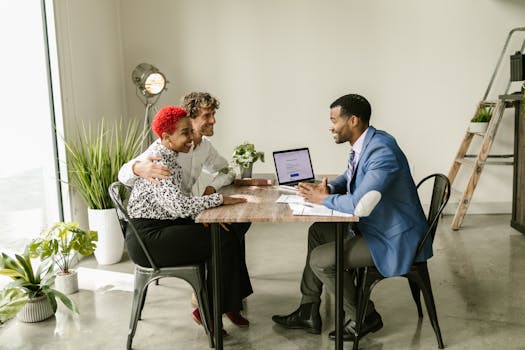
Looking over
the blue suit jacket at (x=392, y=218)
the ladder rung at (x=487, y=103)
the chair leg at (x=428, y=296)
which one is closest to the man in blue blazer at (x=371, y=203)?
A: the blue suit jacket at (x=392, y=218)

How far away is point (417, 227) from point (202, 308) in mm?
1141

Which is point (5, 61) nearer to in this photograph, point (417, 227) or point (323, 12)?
point (417, 227)

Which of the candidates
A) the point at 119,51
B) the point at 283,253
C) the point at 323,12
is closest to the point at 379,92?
the point at 323,12

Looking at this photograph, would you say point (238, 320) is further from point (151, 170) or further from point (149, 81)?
point (149, 81)

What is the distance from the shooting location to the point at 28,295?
3303 mm

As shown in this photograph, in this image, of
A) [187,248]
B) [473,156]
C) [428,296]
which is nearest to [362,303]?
[428,296]

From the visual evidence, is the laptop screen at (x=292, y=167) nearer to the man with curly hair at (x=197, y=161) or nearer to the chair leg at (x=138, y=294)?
the man with curly hair at (x=197, y=161)

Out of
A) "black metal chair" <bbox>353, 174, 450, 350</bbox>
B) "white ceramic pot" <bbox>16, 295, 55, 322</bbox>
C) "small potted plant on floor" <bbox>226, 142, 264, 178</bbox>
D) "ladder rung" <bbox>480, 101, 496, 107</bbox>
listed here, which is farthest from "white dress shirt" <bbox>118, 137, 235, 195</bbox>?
"ladder rung" <bbox>480, 101, 496, 107</bbox>

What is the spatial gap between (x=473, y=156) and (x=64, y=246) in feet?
13.3

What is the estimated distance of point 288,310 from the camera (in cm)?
344

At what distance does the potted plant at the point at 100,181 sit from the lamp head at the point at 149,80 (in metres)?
0.85

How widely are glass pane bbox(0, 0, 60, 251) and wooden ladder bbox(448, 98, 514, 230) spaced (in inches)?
141

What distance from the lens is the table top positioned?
2.51m

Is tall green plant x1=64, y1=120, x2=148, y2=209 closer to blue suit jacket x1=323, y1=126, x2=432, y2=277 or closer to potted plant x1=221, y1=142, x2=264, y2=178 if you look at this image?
potted plant x1=221, y1=142, x2=264, y2=178
